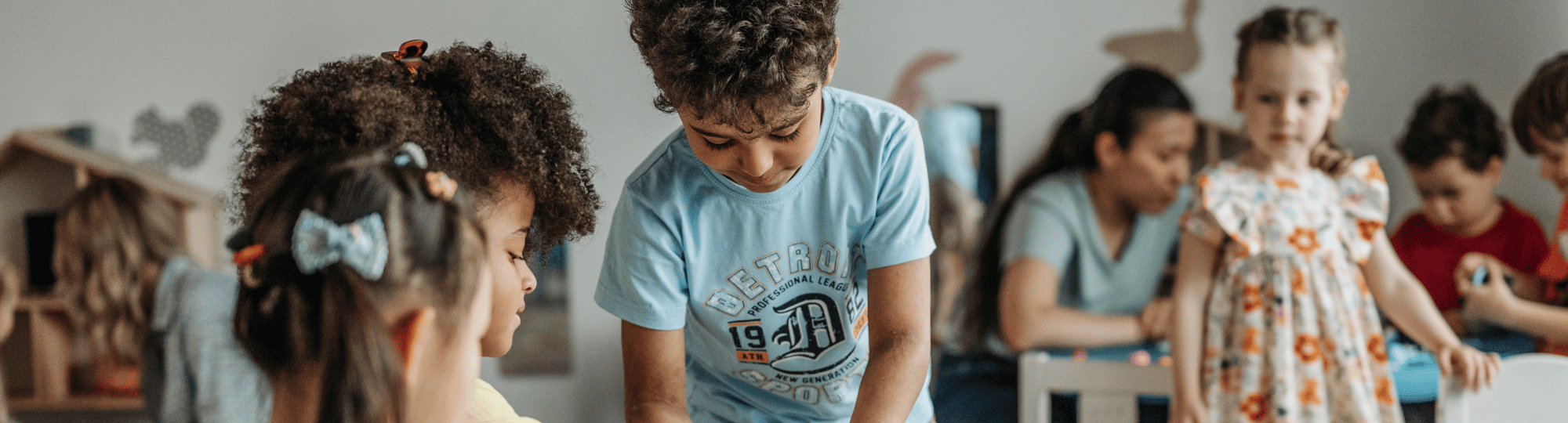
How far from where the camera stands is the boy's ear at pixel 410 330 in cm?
47

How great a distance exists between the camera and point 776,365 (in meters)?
0.88

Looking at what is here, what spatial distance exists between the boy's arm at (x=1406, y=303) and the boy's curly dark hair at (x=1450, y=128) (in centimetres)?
36

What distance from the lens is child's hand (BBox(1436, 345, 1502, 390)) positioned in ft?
4.14

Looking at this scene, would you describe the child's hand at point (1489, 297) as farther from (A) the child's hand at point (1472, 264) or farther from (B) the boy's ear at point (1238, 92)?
(B) the boy's ear at point (1238, 92)

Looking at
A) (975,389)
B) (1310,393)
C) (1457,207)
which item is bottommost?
(975,389)

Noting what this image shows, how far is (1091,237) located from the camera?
1638mm

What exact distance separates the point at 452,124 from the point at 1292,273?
114 cm

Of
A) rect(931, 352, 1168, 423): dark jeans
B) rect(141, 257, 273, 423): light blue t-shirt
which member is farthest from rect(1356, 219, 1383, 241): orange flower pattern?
rect(141, 257, 273, 423): light blue t-shirt

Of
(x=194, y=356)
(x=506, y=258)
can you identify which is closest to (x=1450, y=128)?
(x=506, y=258)

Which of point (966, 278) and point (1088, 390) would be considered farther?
point (966, 278)

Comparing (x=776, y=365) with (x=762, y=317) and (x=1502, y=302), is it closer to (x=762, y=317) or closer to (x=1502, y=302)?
(x=762, y=317)

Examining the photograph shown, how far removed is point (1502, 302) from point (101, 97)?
97.3 inches

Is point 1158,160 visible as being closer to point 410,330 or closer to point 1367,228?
point 1367,228

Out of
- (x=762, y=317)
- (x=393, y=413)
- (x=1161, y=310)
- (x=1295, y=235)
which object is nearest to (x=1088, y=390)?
(x=1161, y=310)
